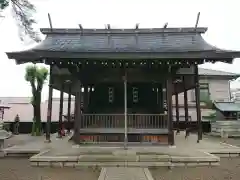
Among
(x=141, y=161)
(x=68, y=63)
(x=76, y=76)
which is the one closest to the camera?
(x=141, y=161)

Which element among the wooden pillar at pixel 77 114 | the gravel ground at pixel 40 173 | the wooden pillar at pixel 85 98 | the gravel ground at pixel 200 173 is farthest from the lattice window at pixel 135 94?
the gravel ground at pixel 40 173

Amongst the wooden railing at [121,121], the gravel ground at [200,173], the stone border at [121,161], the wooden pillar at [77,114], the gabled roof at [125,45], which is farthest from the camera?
the wooden railing at [121,121]

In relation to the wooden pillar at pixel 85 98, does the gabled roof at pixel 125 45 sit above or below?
above

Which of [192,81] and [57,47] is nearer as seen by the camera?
[57,47]

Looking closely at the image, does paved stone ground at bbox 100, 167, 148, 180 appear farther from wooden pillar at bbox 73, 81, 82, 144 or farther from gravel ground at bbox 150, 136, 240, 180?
wooden pillar at bbox 73, 81, 82, 144

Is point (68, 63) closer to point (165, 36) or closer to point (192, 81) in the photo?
point (165, 36)

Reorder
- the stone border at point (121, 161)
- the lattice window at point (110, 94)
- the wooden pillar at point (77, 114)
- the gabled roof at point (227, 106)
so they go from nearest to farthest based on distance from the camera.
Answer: the stone border at point (121, 161) < the wooden pillar at point (77, 114) < the lattice window at point (110, 94) < the gabled roof at point (227, 106)

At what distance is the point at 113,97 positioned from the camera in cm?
1498

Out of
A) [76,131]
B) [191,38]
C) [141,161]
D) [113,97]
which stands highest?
[191,38]

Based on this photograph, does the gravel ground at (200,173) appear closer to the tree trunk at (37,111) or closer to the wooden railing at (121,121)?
the wooden railing at (121,121)

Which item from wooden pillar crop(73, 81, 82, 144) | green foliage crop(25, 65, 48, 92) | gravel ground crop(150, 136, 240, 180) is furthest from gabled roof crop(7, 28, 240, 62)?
green foliage crop(25, 65, 48, 92)

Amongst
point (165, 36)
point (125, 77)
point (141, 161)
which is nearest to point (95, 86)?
point (125, 77)

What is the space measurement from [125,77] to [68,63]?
9.20ft

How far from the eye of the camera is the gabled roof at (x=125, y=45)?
11.3m
